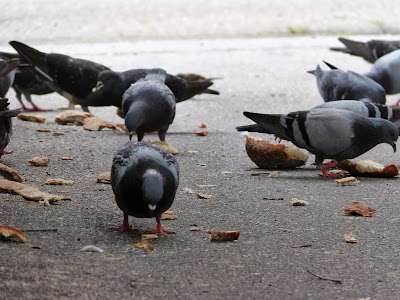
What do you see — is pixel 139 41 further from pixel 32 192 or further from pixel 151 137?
pixel 32 192

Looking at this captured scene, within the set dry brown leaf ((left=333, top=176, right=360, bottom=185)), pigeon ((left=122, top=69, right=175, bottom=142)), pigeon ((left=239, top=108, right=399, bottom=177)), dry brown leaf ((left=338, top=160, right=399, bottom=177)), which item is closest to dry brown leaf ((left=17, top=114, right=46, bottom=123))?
pigeon ((left=122, top=69, right=175, bottom=142))

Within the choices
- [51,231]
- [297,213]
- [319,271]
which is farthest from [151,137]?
[319,271]

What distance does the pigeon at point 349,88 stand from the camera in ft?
Result: 21.9

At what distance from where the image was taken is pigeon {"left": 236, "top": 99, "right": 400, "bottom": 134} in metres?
5.68

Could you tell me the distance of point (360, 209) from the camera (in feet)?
13.9

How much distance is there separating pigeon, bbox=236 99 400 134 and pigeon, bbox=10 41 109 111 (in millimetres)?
2281

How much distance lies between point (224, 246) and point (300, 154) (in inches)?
86.6

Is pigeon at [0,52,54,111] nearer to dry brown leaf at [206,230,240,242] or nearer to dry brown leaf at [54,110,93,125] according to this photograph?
dry brown leaf at [54,110,93,125]

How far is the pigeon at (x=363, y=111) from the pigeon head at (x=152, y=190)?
224 centimetres

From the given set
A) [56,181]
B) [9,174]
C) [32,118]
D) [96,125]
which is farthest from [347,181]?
[32,118]

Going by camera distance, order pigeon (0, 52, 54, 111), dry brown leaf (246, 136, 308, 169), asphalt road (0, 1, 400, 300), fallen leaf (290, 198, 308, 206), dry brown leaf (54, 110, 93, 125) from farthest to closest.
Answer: pigeon (0, 52, 54, 111) → dry brown leaf (54, 110, 93, 125) → dry brown leaf (246, 136, 308, 169) → fallen leaf (290, 198, 308, 206) → asphalt road (0, 1, 400, 300)

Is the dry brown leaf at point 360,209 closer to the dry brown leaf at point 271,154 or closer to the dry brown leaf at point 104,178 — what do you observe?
the dry brown leaf at point 271,154

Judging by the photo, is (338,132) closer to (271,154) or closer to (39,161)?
(271,154)

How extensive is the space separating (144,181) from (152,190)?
0.22 ft
